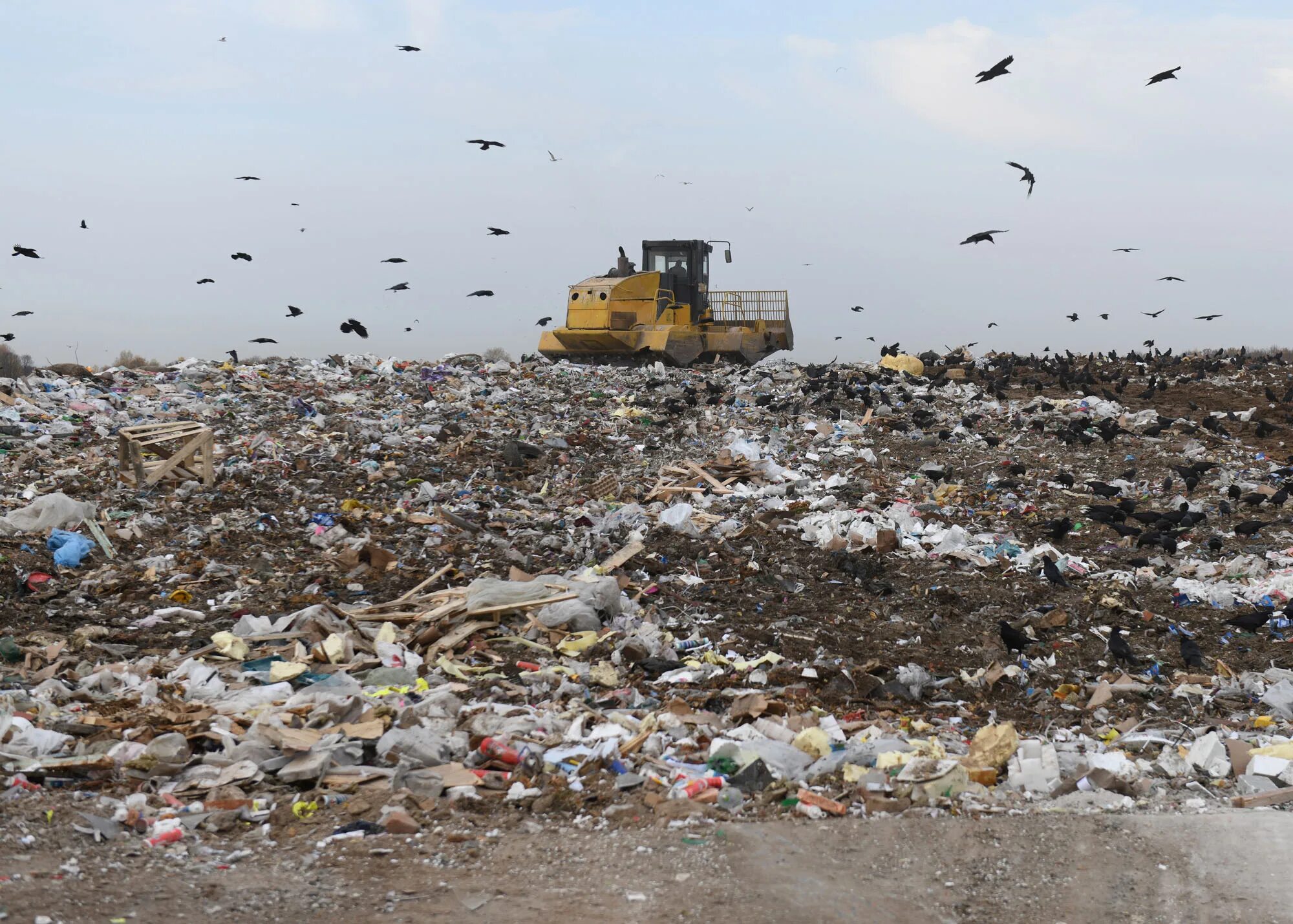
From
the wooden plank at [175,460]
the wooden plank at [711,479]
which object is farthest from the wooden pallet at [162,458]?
the wooden plank at [711,479]

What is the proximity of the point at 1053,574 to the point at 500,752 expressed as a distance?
15.3ft

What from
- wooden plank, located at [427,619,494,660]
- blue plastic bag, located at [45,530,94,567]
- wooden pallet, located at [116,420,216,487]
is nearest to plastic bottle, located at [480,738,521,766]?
wooden plank, located at [427,619,494,660]

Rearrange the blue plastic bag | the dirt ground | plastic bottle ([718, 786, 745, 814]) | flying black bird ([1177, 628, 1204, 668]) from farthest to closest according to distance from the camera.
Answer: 1. the blue plastic bag
2. flying black bird ([1177, 628, 1204, 668])
3. plastic bottle ([718, 786, 745, 814])
4. the dirt ground

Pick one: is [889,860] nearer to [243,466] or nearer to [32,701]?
[32,701]

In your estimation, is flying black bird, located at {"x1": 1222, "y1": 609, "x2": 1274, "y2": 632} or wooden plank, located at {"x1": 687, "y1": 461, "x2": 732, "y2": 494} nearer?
flying black bird, located at {"x1": 1222, "y1": 609, "x2": 1274, "y2": 632}

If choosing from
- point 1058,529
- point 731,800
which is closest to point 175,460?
point 731,800

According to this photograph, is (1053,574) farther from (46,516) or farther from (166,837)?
(46,516)

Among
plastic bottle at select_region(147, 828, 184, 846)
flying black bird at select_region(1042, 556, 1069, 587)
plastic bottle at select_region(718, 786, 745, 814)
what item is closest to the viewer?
plastic bottle at select_region(147, 828, 184, 846)

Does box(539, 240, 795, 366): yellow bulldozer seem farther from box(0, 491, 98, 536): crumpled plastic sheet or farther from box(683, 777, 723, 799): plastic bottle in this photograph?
box(683, 777, 723, 799): plastic bottle

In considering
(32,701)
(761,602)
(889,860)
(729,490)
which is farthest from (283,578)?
(889,860)

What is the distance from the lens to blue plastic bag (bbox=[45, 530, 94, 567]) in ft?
26.0

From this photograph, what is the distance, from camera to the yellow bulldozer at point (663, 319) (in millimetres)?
18391

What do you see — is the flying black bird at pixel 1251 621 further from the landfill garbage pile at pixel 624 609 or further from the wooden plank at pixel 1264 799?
the wooden plank at pixel 1264 799

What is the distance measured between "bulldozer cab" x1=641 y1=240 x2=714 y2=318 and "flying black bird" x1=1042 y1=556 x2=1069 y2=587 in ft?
40.8
